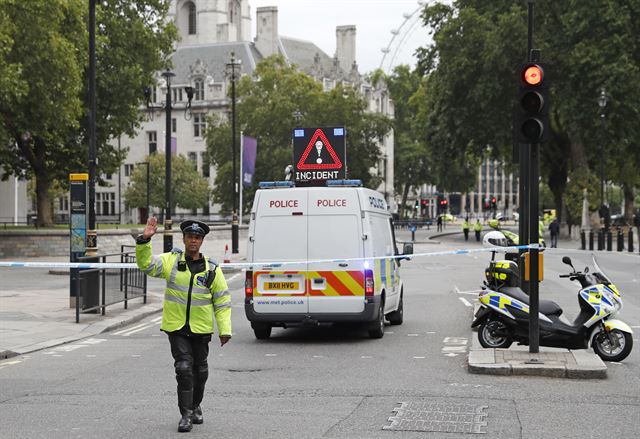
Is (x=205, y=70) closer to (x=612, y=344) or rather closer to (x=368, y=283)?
(x=368, y=283)

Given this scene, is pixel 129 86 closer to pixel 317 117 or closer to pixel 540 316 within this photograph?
pixel 317 117

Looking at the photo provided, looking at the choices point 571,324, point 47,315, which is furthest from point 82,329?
point 571,324

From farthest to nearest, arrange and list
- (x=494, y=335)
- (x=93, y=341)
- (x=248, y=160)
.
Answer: (x=248, y=160) < (x=93, y=341) < (x=494, y=335)

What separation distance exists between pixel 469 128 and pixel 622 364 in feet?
155

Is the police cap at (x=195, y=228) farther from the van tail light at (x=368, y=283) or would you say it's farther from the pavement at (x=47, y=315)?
the van tail light at (x=368, y=283)

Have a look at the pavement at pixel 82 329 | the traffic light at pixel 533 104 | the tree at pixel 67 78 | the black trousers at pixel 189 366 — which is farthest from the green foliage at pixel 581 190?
the black trousers at pixel 189 366

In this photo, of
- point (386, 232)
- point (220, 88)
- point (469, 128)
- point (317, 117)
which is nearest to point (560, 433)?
point (386, 232)

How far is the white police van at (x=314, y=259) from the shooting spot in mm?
15164

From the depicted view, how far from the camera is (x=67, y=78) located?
3944 centimetres

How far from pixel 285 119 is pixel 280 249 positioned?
65894mm

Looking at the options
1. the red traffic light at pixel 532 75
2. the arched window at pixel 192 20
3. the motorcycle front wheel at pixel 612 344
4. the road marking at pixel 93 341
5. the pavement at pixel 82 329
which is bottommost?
the road marking at pixel 93 341

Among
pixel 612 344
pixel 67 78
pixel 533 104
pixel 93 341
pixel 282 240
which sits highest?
pixel 67 78

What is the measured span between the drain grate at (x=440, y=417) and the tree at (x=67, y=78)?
2799 cm

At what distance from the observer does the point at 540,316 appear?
43.7ft
